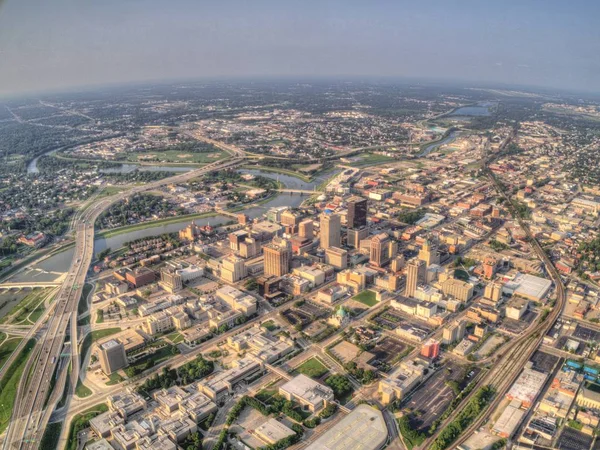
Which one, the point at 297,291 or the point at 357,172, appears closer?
the point at 297,291

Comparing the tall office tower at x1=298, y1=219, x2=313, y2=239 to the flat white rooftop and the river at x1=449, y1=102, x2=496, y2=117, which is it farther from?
the river at x1=449, y1=102, x2=496, y2=117

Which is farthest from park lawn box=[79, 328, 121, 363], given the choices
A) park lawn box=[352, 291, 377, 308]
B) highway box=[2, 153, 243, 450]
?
park lawn box=[352, 291, 377, 308]

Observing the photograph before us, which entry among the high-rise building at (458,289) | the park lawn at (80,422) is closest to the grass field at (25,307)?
the park lawn at (80,422)

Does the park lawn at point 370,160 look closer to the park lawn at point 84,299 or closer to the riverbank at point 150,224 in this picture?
the riverbank at point 150,224

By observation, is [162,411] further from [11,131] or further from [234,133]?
[11,131]

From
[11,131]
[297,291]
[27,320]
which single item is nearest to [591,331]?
[297,291]

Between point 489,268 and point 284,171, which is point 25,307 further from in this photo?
point 284,171
